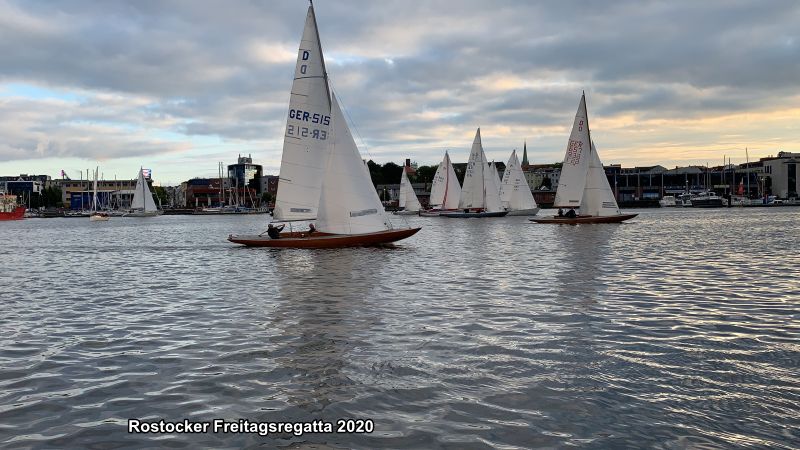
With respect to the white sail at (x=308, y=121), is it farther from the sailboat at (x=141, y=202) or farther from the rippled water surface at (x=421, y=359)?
the sailboat at (x=141, y=202)

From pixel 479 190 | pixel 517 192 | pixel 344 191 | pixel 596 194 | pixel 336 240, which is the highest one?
pixel 479 190

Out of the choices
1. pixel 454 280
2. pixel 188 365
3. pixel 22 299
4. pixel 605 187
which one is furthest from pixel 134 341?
pixel 605 187

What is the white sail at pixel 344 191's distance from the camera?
1366 inches

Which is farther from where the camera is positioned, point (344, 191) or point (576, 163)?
point (576, 163)

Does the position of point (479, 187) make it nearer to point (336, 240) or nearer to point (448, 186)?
point (448, 186)

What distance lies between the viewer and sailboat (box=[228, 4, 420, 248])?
114 feet

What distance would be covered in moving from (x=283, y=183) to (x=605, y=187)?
39325mm

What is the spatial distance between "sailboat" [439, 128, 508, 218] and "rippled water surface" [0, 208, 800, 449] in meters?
67.8

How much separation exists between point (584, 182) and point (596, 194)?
177cm

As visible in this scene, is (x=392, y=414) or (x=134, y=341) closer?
(x=392, y=414)

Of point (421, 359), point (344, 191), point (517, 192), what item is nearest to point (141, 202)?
point (517, 192)

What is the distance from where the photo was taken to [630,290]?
61.6 feet

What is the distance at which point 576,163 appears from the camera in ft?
207

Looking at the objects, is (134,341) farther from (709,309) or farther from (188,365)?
(709,309)
